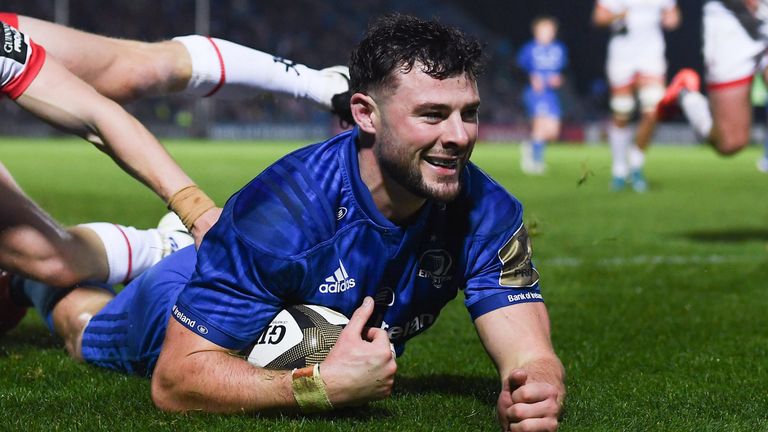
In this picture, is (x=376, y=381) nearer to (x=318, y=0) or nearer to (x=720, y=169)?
(x=720, y=169)

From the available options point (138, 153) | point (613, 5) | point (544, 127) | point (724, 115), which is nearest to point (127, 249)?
point (138, 153)

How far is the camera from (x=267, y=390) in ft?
10.8

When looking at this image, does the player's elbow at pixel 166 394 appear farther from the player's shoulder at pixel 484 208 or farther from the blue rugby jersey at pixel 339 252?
the player's shoulder at pixel 484 208

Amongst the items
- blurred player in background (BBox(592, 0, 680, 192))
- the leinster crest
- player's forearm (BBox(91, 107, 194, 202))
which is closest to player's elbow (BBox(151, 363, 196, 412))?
player's forearm (BBox(91, 107, 194, 202))

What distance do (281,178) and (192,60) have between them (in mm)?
1674

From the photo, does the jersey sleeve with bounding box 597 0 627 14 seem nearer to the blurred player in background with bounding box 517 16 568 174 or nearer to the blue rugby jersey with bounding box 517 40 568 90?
the blurred player in background with bounding box 517 16 568 174

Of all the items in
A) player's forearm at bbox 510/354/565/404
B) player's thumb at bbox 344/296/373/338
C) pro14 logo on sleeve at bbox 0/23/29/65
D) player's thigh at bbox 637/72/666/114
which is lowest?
player's thigh at bbox 637/72/666/114

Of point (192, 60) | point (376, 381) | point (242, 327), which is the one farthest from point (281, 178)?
point (192, 60)

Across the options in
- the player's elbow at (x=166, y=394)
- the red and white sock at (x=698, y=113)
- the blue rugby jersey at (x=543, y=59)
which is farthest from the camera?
the blue rugby jersey at (x=543, y=59)

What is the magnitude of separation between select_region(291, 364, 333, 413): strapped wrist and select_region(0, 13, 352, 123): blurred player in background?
1743 millimetres

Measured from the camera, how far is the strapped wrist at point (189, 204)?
3551mm

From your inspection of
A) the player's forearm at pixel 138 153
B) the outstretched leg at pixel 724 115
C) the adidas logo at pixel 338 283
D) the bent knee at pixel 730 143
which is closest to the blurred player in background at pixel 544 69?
the outstretched leg at pixel 724 115

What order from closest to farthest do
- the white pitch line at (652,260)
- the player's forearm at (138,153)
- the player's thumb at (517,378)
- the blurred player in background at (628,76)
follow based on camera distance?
the player's thumb at (517,378)
the player's forearm at (138,153)
the white pitch line at (652,260)
the blurred player in background at (628,76)

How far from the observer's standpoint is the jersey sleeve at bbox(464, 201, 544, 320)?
3.46 m
